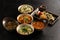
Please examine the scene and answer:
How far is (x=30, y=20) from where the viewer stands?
178 cm

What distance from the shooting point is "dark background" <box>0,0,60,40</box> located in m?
1.64

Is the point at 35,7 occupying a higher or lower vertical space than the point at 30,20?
higher

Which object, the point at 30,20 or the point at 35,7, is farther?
the point at 35,7

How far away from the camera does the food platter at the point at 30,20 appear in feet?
5.46

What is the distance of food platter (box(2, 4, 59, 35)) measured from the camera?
1.66 meters

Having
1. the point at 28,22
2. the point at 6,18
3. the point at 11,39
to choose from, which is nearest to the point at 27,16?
the point at 28,22

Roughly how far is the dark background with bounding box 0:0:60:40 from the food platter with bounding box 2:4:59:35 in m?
0.05

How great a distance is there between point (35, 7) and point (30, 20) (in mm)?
292

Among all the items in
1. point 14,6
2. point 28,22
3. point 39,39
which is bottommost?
point 39,39

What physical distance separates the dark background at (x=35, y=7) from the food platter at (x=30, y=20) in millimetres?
50

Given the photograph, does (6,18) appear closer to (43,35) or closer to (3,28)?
(3,28)

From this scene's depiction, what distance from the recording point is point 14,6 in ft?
6.64

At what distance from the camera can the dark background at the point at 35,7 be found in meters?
1.64

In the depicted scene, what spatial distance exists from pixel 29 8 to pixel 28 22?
0.90 ft
